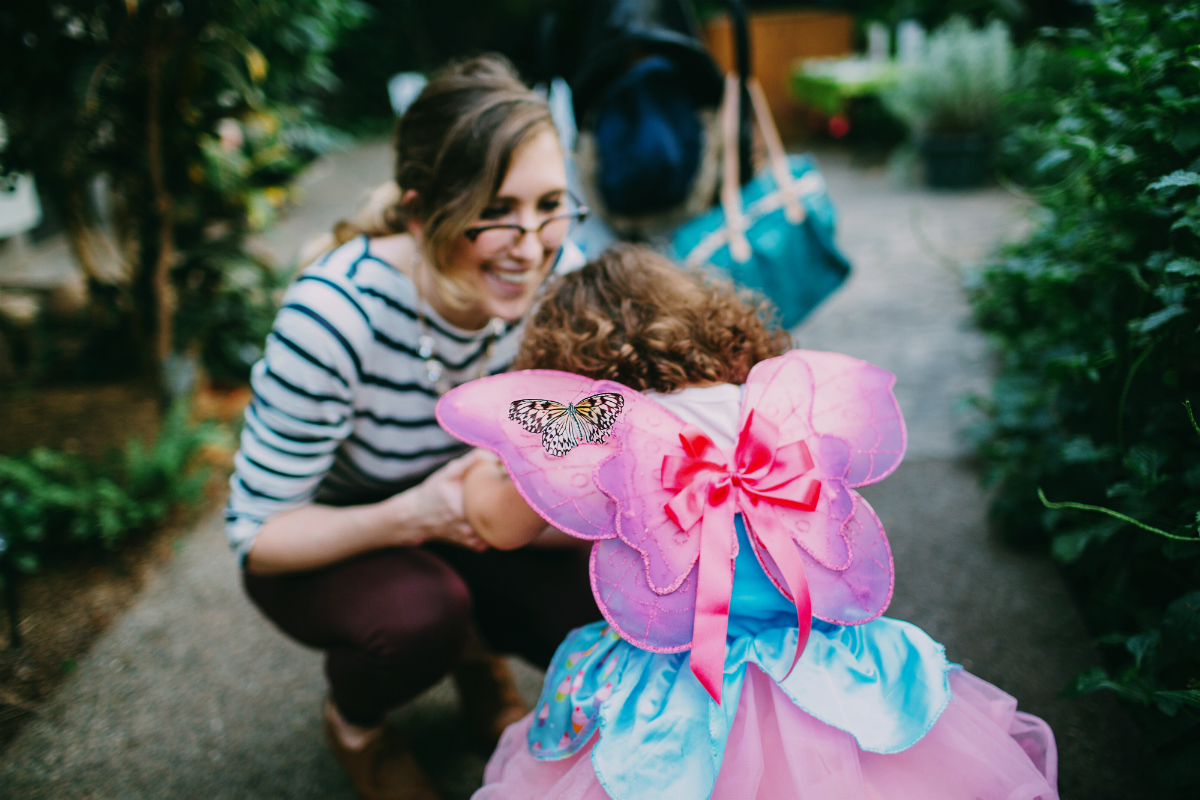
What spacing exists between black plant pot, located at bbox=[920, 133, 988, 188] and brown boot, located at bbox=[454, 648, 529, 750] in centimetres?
520

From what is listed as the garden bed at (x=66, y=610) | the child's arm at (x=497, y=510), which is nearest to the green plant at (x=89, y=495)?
the garden bed at (x=66, y=610)

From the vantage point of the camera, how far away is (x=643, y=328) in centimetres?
121

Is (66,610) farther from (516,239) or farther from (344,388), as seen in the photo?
(516,239)

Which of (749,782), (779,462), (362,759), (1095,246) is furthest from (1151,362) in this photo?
(362,759)

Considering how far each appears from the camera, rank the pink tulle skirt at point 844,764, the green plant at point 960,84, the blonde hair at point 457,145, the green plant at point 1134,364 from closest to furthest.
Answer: the pink tulle skirt at point 844,764 < the green plant at point 1134,364 < the blonde hair at point 457,145 < the green plant at point 960,84

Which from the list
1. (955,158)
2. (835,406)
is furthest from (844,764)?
(955,158)

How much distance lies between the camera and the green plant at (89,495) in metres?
2.16

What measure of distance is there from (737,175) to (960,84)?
3929mm

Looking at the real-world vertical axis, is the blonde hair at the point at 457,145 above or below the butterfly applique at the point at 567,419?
above

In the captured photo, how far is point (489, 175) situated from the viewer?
51.9 inches

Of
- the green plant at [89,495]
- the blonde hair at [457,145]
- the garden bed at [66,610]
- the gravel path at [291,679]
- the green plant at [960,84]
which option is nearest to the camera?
the blonde hair at [457,145]

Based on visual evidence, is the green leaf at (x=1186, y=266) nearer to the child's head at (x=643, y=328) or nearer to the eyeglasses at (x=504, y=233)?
the child's head at (x=643, y=328)

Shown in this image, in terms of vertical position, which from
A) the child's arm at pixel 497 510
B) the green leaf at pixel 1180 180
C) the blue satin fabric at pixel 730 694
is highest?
the green leaf at pixel 1180 180

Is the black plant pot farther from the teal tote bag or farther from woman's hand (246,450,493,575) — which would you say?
woman's hand (246,450,493,575)
